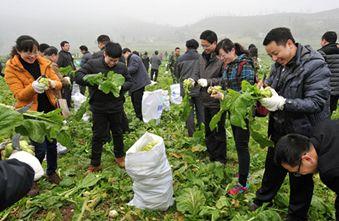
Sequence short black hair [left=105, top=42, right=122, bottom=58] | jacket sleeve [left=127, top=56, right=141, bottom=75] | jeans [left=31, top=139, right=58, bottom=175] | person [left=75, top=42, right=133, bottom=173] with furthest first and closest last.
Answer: jacket sleeve [left=127, top=56, right=141, bottom=75]
person [left=75, top=42, right=133, bottom=173]
short black hair [left=105, top=42, right=122, bottom=58]
jeans [left=31, top=139, right=58, bottom=175]

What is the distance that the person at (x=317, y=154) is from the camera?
2107mm

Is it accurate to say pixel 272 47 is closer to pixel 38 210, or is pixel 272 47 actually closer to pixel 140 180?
pixel 140 180

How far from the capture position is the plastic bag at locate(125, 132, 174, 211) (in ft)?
10.9

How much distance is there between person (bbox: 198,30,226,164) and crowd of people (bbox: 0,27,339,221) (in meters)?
0.01

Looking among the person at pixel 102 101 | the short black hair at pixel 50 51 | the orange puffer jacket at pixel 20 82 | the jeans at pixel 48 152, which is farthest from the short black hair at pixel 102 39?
the jeans at pixel 48 152

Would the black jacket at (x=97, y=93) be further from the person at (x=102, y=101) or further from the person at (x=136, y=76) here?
the person at (x=136, y=76)

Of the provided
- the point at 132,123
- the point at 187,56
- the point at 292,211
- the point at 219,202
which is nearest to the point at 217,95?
the point at 219,202

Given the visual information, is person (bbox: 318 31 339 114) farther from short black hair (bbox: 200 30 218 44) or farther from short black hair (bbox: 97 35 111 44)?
short black hair (bbox: 97 35 111 44)

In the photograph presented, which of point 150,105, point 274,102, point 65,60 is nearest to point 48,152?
point 274,102

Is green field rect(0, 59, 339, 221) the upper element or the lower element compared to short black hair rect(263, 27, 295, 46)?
lower

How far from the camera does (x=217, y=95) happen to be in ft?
12.0

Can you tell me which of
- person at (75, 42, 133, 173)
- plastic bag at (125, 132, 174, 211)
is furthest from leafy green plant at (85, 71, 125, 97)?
plastic bag at (125, 132, 174, 211)

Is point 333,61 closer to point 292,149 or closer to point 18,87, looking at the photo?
point 292,149

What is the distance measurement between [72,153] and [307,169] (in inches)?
172
